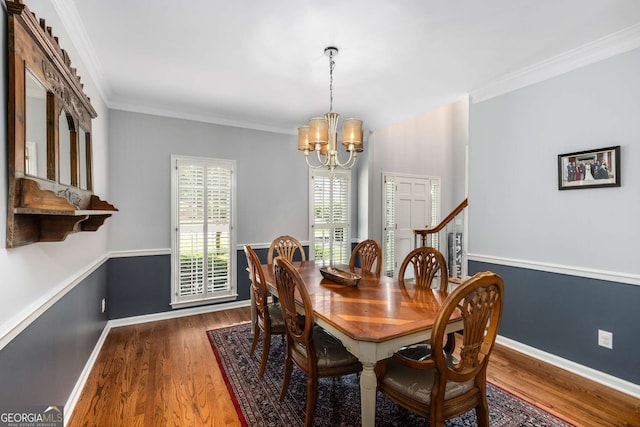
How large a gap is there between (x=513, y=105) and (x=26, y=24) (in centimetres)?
353

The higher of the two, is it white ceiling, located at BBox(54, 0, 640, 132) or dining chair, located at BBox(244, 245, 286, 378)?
white ceiling, located at BBox(54, 0, 640, 132)

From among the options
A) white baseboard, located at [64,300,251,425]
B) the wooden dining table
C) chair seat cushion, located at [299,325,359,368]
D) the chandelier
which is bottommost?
white baseboard, located at [64,300,251,425]

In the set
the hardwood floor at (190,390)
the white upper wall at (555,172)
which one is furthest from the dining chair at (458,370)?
the white upper wall at (555,172)

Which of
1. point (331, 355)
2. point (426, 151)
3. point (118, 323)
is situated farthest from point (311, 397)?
point (426, 151)

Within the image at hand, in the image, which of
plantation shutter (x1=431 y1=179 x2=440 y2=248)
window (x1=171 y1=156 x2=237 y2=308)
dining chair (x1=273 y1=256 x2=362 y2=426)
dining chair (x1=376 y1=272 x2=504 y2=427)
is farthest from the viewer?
plantation shutter (x1=431 y1=179 x2=440 y2=248)

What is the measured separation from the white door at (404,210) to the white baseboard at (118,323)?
2488mm

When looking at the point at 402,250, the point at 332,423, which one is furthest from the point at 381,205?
the point at 332,423

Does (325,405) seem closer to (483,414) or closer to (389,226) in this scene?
(483,414)

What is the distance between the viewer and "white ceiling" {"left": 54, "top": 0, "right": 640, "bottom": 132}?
1956mm

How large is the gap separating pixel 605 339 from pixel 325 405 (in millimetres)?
2198

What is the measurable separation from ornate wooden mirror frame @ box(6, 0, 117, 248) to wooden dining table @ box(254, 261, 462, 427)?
1.36m

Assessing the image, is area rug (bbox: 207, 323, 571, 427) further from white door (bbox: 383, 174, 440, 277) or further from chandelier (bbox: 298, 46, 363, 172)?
white door (bbox: 383, 174, 440, 277)

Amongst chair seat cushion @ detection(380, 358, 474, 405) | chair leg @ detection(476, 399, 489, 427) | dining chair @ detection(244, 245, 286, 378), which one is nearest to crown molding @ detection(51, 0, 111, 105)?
dining chair @ detection(244, 245, 286, 378)

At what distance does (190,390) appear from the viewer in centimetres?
228
